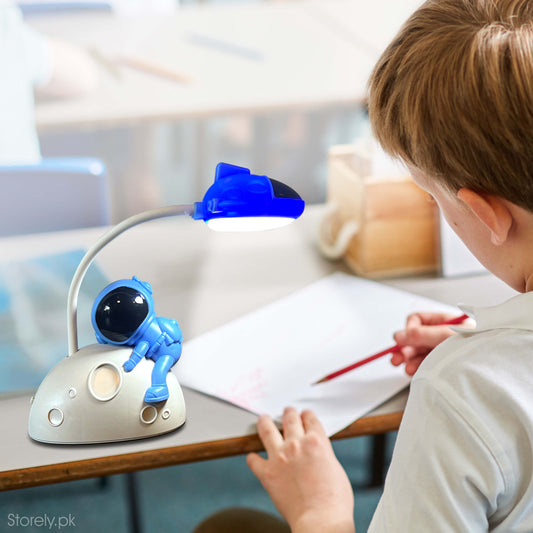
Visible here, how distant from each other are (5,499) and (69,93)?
3.29 feet

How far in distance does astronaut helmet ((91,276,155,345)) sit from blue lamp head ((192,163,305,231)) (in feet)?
0.36

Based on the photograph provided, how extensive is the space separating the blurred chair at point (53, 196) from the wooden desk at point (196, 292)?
0.38 feet

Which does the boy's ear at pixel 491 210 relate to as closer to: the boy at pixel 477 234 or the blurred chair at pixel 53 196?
the boy at pixel 477 234

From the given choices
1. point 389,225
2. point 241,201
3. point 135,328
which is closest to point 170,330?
point 135,328

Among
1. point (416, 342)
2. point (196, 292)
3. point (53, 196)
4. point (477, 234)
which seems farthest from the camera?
point (53, 196)

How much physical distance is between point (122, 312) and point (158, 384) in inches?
3.2

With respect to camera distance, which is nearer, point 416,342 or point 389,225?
point 416,342

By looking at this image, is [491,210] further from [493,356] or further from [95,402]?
[95,402]

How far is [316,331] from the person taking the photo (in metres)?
0.97

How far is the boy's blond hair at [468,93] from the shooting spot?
1.76 ft

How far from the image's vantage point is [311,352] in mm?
919

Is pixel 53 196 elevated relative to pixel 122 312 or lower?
lower

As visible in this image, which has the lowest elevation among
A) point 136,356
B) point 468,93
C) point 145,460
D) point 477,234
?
point 145,460

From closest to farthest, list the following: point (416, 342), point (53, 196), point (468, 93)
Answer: point (468, 93) → point (416, 342) → point (53, 196)
